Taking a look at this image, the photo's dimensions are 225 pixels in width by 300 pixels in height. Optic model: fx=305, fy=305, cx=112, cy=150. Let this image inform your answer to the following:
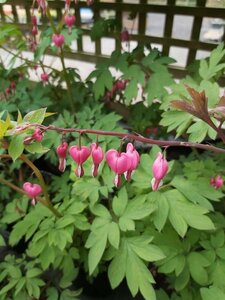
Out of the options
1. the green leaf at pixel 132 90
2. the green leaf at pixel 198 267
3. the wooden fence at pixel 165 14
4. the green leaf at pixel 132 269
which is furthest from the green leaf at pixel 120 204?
the wooden fence at pixel 165 14

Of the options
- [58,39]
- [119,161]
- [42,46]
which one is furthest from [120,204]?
[42,46]

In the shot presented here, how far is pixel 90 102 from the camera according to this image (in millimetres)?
2033

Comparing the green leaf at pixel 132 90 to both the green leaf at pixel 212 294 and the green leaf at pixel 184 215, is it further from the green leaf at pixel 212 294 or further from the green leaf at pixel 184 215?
the green leaf at pixel 212 294

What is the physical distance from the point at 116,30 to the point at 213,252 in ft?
5.50

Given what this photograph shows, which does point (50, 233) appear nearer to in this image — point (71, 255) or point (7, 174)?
point (71, 255)

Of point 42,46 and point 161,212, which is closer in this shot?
point 161,212

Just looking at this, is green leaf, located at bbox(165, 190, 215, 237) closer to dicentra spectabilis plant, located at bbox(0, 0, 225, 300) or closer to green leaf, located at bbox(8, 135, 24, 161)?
dicentra spectabilis plant, located at bbox(0, 0, 225, 300)

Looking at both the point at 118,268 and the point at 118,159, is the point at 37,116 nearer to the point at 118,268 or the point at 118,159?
the point at 118,159

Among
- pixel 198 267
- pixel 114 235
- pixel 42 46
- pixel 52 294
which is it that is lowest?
pixel 52 294

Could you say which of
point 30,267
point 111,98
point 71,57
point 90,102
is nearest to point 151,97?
point 90,102

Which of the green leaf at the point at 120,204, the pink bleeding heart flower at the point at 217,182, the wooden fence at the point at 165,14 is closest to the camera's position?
the green leaf at the point at 120,204

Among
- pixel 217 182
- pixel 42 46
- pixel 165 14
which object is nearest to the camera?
pixel 217 182

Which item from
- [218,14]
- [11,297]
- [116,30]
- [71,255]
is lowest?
[11,297]

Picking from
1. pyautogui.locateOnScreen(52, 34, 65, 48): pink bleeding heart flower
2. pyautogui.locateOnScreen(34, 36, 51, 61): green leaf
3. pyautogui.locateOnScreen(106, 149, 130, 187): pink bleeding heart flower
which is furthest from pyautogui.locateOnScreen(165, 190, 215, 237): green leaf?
pyautogui.locateOnScreen(34, 36, 51, 61): green leaf
